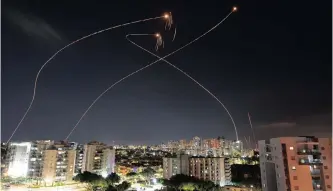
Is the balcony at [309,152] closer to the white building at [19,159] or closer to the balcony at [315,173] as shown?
the balcony at [315,173]

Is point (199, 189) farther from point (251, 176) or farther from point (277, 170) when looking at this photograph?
point (251, 176)

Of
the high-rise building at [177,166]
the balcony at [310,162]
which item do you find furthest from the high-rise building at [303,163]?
the high-rise building at [177,166]

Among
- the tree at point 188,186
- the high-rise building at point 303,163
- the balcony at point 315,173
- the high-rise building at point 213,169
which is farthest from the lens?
the high-rise building at point 213,169

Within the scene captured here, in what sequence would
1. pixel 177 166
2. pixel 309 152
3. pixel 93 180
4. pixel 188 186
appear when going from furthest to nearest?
pixel 177 166 → pixel 93 180 → pixel 188 186 → pixel 309 152

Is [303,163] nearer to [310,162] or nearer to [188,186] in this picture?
Answer: [310,162]

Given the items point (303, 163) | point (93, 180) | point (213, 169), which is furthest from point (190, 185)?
point (213, 169)

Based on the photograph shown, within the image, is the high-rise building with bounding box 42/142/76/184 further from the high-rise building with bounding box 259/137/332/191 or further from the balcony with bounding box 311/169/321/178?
the balcony with bounding box 311/169/321/178
